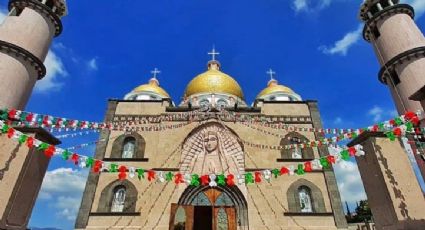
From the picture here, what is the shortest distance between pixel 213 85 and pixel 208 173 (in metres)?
11.0

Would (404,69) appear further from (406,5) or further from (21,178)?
(21,178)

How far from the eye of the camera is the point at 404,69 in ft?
38.4

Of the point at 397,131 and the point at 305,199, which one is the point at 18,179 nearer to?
the point at 397,131

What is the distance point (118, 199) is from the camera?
48.8ft

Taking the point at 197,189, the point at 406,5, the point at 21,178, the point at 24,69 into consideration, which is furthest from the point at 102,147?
the point at 406,5

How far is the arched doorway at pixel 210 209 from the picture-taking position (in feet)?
44.0

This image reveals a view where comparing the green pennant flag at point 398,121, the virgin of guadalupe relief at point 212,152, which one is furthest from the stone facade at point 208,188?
the green pennant flag at point 398,121

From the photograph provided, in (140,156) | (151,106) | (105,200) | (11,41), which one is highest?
(151,106)

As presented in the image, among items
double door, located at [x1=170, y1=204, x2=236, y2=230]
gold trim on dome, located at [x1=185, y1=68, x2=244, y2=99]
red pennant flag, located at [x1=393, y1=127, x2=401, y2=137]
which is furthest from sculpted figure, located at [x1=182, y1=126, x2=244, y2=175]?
red pennant flag, located at [x1=393, y1=127, x2=401, y2=137]

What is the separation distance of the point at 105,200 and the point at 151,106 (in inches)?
252

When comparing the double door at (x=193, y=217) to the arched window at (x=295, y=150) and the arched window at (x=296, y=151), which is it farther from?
the arched window at (x=296, y=151)

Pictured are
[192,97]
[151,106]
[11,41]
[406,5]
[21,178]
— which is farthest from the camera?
[192,97]

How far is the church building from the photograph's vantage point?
46.1 feet

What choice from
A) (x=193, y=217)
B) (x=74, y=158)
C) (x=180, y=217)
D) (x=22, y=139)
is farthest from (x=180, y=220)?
(x=22, y=139)
